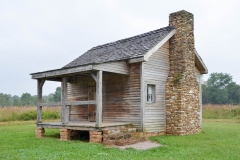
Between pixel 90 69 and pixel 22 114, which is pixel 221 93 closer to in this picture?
pixel 22 114

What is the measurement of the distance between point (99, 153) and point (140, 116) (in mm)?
4114

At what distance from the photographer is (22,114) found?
85.8 feet

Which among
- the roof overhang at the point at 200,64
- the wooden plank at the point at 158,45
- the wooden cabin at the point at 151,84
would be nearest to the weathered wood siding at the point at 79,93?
the wooden cabin at the point at 151,84

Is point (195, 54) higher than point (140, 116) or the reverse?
higher

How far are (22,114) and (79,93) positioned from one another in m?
12.3

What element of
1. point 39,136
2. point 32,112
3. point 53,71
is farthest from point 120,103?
point 32,112

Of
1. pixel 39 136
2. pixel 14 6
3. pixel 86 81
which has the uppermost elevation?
→ pixel 14 6

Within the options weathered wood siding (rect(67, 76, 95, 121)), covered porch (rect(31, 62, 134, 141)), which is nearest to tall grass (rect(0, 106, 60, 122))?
weathered wood siding (rect(67, 76, 95, 121))

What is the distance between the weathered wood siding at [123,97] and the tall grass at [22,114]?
13841 mm

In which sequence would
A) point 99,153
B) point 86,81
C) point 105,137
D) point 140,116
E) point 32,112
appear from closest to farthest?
point 99,153
point 105,137
point 140,116
point 86,81
point 32,112

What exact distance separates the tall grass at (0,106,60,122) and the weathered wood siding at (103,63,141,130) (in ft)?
45.4

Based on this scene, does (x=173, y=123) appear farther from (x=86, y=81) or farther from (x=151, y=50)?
(x=86, y=81)

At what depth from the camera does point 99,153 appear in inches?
365

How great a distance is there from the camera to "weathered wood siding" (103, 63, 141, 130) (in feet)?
43.2
